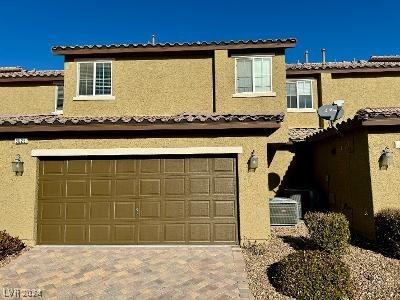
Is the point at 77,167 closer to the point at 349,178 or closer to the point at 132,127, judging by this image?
the point at 132,127

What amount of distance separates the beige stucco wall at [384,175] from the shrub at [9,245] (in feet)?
34.0

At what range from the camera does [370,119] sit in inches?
347

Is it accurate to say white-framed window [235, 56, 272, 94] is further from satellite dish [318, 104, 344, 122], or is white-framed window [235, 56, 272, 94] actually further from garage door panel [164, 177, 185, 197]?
garage door panel [164, 177, 185, 197]

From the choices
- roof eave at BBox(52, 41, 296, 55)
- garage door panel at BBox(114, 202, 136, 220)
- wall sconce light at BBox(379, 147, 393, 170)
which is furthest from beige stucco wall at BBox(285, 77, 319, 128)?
garage door panel at BBox(114, 202, 136, 220)

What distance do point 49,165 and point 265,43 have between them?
9258mm

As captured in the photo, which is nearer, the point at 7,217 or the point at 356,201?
the point at 7,217

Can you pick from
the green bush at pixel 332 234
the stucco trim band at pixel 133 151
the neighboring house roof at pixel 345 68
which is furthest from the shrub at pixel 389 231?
the neighboring house roof at pixel 345 68

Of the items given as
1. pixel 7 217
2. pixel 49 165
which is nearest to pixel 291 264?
pixel 49 165

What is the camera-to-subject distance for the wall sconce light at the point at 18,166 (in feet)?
31.4

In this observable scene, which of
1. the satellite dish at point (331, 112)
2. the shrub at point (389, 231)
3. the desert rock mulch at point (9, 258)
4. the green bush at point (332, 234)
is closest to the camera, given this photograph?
the green bush at point (332, 234)

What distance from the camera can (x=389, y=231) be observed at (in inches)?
329

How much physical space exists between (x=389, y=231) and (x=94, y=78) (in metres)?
11.8

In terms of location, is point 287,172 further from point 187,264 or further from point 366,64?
point 187,264

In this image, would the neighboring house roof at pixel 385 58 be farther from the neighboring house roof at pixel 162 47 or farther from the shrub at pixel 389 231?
the shrub at pixel 389 231
